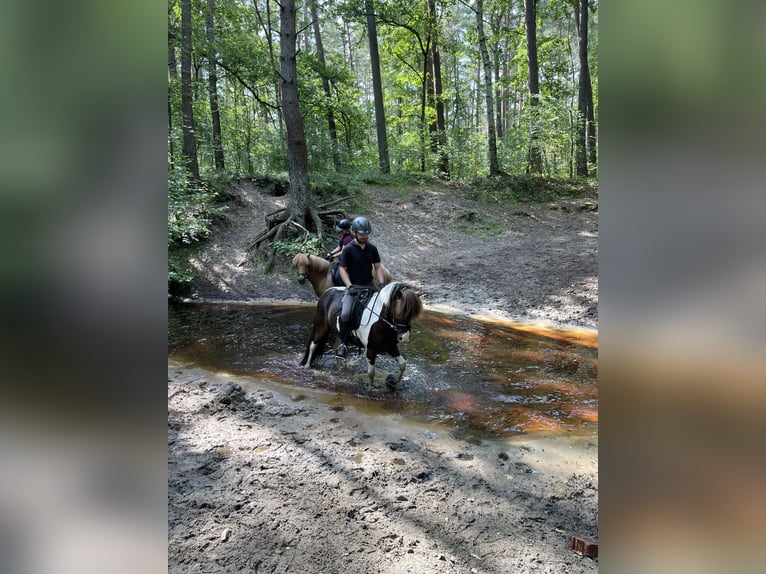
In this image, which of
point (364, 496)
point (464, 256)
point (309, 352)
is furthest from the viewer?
point (464, 256)

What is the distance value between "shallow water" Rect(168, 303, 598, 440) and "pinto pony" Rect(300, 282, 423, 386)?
0.46m

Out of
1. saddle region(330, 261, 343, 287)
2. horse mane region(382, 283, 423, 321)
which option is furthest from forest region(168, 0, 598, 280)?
horse mane region(382, 283, 423, 321)

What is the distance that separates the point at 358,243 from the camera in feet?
23.1

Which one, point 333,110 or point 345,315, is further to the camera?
point 333,110

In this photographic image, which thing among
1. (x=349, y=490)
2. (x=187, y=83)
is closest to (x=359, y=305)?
(x=349, y=490)

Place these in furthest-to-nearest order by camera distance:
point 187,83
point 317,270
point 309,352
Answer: point 187,83
point 317,270
point 309,352

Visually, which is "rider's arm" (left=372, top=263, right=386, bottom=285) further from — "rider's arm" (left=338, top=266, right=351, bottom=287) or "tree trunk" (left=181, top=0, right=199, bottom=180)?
"tree trunk" (left=181, top=0, right=199, bottom=180)

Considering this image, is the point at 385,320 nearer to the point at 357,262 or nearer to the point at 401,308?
the point at 401,308

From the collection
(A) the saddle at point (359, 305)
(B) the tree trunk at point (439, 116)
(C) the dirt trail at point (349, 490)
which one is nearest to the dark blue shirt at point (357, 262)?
(A) the saddle at point (359, 305)

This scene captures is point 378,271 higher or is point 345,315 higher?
point 378,271

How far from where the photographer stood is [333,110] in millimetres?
20406

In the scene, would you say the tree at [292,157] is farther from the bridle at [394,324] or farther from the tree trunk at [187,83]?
the bridle at [394,324]

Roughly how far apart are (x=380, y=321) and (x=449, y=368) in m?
1.60
